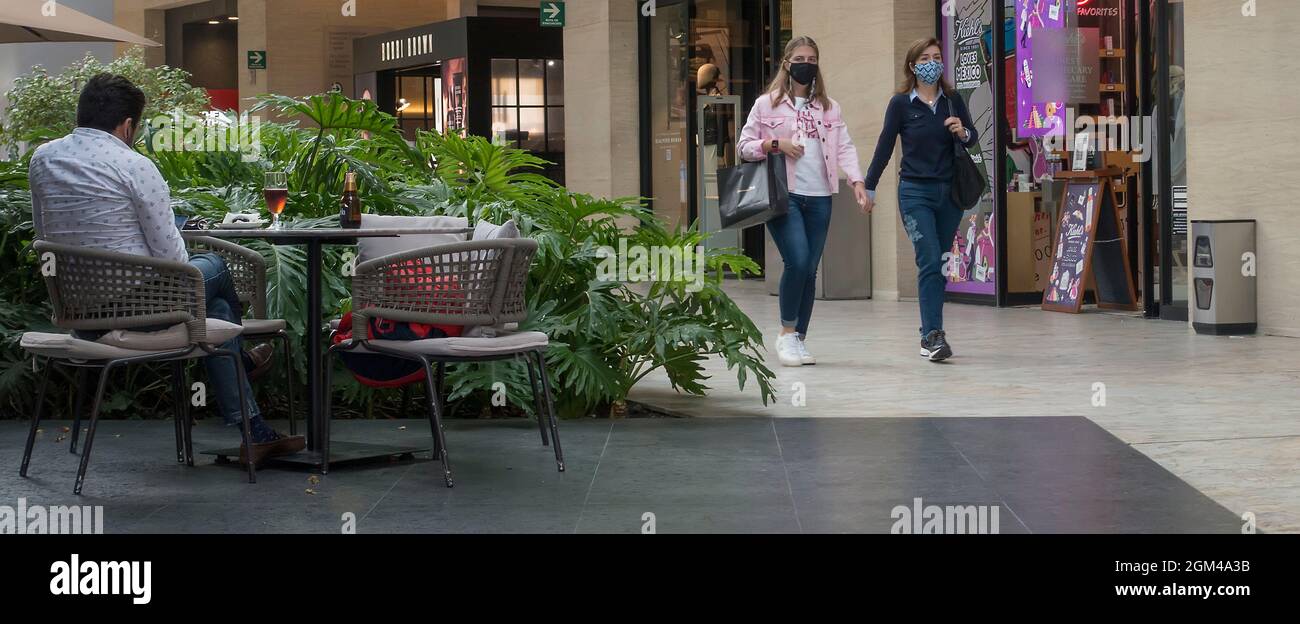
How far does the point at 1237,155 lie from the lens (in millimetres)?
9539

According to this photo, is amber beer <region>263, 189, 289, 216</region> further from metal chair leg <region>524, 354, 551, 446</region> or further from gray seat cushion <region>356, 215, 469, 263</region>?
metal chair leg <region>524, 354, 551, 446</region>

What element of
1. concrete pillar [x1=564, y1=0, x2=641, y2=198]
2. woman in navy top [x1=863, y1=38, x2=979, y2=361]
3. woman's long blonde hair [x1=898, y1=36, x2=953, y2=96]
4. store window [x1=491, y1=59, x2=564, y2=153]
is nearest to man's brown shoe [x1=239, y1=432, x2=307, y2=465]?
woman in navy top [x1=863, y1=38, x2=979, y2=361]

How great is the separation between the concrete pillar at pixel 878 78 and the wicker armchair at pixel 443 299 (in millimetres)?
8481

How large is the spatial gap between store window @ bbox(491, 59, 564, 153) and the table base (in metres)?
17.0

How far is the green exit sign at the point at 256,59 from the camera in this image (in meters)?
26.7

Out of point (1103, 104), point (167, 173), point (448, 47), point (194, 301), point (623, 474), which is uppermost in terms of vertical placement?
point (448, 47)

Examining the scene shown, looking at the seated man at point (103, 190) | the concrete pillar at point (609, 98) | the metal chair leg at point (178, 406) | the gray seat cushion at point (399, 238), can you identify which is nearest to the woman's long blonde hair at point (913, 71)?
the gray seat cushion at point (399, 238)

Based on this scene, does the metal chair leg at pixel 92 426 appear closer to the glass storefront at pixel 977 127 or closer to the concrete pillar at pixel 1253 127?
the concrete pillar at pixel 1253 127

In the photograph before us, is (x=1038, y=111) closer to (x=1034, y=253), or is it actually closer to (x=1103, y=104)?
(x=1103, y=104)

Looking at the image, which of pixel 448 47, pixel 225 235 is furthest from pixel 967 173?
pixel 448 47

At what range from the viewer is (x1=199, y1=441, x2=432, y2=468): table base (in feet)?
16.5

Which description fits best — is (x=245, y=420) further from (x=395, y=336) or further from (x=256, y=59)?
(x=256, y=59)

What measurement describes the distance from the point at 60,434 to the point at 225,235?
1.63 meters
